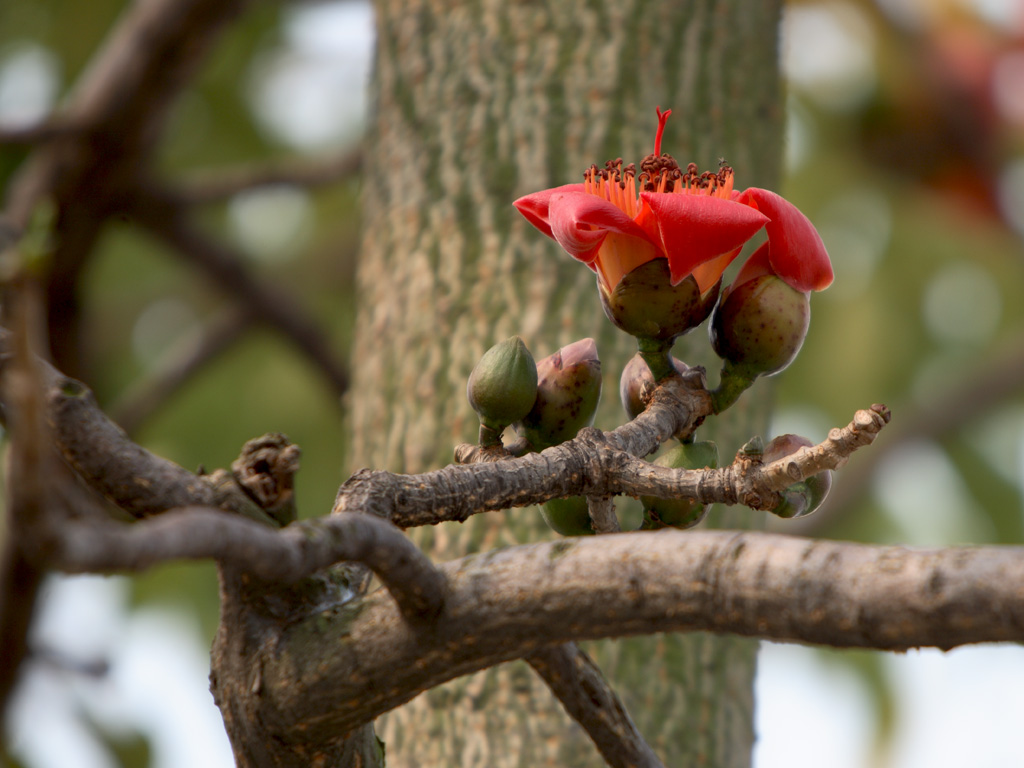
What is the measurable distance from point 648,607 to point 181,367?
3449mm

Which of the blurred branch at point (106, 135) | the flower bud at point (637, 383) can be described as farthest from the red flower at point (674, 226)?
the blurred branch at point (106, 135)

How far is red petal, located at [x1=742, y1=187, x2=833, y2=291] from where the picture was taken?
1.35 meters

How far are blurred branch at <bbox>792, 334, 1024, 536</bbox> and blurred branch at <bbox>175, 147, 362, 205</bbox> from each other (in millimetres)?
2633

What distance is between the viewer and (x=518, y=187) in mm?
2535

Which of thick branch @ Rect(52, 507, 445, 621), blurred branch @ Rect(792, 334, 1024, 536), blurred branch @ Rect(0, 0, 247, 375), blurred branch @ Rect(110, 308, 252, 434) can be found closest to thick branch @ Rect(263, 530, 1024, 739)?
thick branch @ Rect(52, 507, 445, 621)

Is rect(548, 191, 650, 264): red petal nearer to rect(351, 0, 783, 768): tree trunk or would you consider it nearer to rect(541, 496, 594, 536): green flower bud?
rect(541, 496, 594, 536): green flower bud

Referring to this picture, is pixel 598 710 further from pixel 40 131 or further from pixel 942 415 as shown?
pixel 942 415

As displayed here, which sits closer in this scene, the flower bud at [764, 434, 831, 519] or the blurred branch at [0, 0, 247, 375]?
the flower bud at [764, 434, 831, 519]

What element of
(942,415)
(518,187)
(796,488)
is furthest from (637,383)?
(942,415)

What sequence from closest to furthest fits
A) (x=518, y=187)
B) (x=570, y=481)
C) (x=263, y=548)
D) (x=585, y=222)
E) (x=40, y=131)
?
1. (x=263, y=548)
2. (x=570, y=481)
3. (x=585, y=222)
4. (x=518, y=187)
5. (x=40, y=131)

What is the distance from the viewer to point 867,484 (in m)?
5.01

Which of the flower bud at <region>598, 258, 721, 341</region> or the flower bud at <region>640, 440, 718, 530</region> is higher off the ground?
the flower bud at <region>598, 258, 721, 341</region>

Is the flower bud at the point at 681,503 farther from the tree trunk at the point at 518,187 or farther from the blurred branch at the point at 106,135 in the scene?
the blurred branch at the point at 106,135

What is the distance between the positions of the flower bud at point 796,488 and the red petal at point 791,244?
0.23 meters
